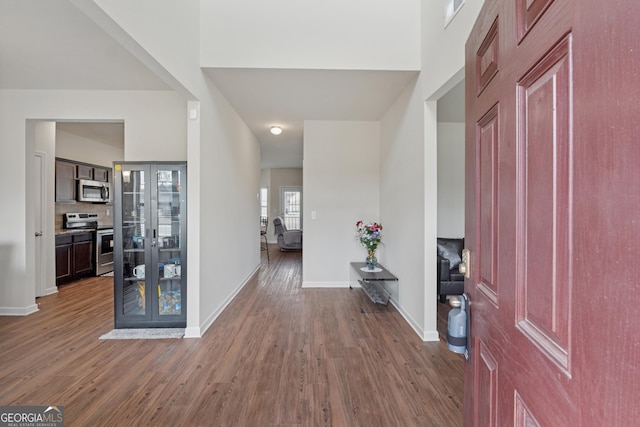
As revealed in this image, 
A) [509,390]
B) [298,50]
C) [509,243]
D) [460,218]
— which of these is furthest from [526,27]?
[460,218]

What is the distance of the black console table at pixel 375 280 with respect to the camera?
346 cm

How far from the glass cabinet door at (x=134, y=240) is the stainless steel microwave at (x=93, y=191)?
262cm

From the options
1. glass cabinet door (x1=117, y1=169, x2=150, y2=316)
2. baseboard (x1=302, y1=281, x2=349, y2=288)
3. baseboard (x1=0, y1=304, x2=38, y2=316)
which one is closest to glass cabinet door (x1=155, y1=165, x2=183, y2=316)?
glass cabinet door (x1=117, y1=169, x2=150, y2=316)

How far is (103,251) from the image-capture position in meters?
4.96

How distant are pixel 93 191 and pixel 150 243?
3.07 meters

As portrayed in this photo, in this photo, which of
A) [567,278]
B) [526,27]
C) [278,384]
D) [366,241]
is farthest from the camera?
[366,241]

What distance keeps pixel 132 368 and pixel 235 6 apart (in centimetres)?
340

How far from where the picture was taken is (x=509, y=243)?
693mm

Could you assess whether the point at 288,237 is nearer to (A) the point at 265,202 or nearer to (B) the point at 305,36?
(A) the point at 265,202

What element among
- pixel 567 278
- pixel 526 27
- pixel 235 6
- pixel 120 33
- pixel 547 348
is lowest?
pixel 547 348

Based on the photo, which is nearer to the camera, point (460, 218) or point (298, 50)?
point (298, 50)

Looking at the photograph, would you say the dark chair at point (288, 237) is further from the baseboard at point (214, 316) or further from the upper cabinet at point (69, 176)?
the upper cabinet at point (69, 176)

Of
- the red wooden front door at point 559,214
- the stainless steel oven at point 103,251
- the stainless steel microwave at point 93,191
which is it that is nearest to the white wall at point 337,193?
the red wooden front door at point 559,214

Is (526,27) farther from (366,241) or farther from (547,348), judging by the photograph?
(366,241)
